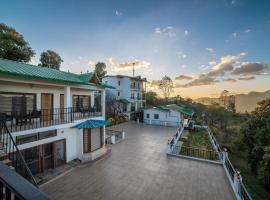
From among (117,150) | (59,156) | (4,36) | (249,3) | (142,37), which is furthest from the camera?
(4,36)

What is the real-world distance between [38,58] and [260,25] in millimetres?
29315

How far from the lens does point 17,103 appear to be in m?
9.23

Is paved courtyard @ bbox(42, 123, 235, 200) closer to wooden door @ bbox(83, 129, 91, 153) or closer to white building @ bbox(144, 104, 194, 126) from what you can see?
wooden door @ bbox(83, 129, 91, 153)

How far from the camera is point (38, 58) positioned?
83.5 ft

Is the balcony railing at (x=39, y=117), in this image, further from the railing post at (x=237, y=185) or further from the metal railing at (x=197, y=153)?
the railing post at (x=237, y=185)

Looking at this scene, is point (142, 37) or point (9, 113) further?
point (142, 37)

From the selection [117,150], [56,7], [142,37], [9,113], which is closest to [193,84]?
[142,37]

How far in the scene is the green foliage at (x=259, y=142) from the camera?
44.1ft

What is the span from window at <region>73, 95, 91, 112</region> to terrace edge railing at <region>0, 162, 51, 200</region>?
11.9 meters

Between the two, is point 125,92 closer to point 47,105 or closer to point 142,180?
point 47,105

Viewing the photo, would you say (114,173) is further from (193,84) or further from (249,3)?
(193,84)

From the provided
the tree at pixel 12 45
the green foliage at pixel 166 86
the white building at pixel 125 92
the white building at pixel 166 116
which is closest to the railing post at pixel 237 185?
the white building at pixel 166 116

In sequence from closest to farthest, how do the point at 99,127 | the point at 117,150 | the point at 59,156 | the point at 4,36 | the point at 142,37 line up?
the point at 59,156
the point at 99,127
the point at 117,150
the point at 142,37
the point at 4,36

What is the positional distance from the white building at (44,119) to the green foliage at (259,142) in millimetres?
14284
